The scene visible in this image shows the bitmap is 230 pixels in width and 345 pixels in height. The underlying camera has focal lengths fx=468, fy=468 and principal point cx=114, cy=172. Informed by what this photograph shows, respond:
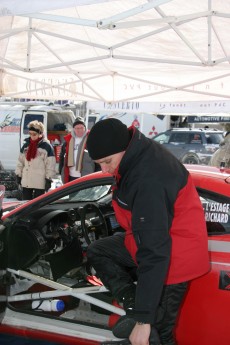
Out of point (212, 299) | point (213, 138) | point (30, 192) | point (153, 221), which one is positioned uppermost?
point (153, 221)

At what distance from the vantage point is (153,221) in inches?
79.4

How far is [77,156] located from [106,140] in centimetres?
517

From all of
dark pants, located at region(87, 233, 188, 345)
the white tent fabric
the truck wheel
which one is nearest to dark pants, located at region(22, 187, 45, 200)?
the white tent fabric

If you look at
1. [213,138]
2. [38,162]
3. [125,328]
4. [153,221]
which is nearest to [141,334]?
[125,328]

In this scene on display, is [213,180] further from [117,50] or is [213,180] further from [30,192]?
[30,192]

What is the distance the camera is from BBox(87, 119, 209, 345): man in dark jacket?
6.63 feet

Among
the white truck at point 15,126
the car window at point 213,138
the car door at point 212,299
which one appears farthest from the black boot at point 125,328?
the car window at point 213,138

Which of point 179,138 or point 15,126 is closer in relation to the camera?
point 15,126

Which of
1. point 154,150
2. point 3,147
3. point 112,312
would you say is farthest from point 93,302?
point 3,147

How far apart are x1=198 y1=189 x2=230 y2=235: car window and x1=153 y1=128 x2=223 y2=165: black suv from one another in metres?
14.5

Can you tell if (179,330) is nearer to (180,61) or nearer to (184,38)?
(184,38)

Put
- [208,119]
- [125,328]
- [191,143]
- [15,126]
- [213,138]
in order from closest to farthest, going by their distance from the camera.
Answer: [125,328] < [15,126] < [191,143] < [213,138] < [208,119]

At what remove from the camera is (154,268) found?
2008 millimetres

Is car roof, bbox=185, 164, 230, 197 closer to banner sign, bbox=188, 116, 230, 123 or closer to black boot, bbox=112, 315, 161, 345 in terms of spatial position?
black boot, bbox=112, 315, 161, 345
